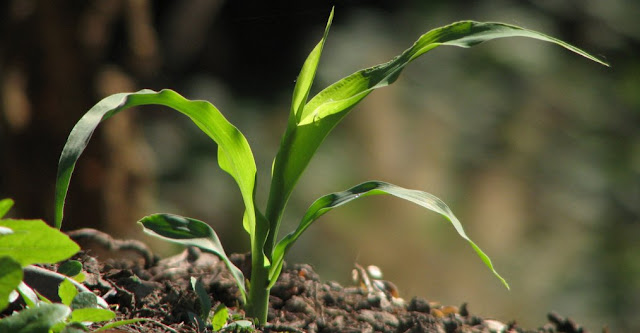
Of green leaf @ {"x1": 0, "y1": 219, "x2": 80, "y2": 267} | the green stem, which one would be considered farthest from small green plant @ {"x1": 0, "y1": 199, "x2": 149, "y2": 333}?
the green stem

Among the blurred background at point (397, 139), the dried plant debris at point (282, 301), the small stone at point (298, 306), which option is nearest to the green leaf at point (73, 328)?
the dried plant debris at point (282, 301)

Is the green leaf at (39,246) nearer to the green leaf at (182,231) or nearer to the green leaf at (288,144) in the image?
the green leaf at (182,231)

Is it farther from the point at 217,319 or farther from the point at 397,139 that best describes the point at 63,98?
the point at 217,319

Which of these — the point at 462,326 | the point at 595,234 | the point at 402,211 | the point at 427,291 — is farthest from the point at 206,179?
the point at 462,326

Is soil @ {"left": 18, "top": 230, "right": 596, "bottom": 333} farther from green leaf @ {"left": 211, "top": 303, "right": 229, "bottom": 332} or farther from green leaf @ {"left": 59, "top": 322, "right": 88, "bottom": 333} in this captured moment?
green leaf @ {"left": 59, "top": 322, "right": 88, "bottom": 333}

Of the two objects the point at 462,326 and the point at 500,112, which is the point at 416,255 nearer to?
the point at 500,112

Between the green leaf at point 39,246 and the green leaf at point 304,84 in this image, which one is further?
the green leaf at point 304,84
